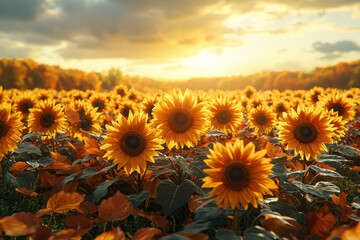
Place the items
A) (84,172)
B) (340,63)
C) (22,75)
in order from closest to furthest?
(84,172), (22,75), (340,63)

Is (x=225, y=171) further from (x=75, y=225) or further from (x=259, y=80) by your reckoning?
Answer: (x=259, y=80)

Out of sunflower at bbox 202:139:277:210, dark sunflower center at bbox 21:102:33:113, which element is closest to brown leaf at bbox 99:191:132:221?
sunflower at bbox 202:139:277:210

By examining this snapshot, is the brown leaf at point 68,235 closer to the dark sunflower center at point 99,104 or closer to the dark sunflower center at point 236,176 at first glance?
the dark sunflower center at point 236,176

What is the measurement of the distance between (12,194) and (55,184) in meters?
0.54

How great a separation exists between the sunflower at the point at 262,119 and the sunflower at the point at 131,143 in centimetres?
311

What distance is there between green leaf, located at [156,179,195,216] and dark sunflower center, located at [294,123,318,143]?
54.6 inches

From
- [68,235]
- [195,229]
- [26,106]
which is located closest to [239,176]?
[195,229]

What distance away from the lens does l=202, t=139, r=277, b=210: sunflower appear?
83.4 inches

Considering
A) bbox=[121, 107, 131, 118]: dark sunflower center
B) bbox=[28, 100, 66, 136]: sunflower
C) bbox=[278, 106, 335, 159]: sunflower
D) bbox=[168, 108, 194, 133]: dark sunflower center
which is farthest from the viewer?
bbox=[121, 107, 131, 118]: dark sunflower center

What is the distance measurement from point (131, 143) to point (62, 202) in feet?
2.60

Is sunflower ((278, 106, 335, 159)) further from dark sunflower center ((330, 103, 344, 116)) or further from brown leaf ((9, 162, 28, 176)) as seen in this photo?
brown leaf ((9, 162, 28, 176))

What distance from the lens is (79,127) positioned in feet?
14.4

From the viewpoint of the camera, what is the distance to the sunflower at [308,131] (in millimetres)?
3137

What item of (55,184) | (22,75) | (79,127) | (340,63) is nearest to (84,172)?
(55,184)
